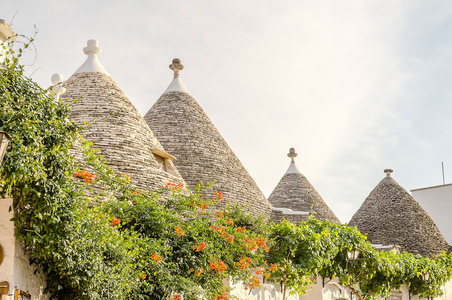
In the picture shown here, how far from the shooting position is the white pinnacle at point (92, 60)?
14234 millimetres

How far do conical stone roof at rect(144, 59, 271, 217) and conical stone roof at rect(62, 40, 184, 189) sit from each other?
215 centimetres

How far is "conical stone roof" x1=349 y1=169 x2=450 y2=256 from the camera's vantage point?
83.3 ft

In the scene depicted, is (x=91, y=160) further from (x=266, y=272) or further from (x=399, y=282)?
(x=399, y=282)

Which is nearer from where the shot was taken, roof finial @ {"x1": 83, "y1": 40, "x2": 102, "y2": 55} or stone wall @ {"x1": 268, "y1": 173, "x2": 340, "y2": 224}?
roof finial @ {"x1": 83, "y1": 40, "x2": 102, "y2": 55}

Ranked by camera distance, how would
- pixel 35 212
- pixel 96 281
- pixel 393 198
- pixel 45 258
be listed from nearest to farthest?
pixel 35 212
pixel 45 258
pixel 96 281
pixel 393 198

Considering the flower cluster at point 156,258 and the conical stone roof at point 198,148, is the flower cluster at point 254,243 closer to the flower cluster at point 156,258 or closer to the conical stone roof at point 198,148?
the flower cluster at point 156,258

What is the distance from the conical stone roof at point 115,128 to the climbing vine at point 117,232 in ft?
2.12

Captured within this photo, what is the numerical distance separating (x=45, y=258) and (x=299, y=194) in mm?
17920

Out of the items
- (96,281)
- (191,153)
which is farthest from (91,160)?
(191,153)

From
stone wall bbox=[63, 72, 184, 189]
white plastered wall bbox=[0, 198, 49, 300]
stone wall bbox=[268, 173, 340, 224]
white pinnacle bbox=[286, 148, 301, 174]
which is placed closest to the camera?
white plastered wall bbox=[0, 198, 49, 300]

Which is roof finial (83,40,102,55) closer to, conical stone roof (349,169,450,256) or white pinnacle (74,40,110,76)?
white pinnacle (74,40,110,76)

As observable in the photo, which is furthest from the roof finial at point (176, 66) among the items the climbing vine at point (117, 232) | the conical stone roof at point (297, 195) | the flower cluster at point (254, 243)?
the flower cluster at point (254, 243)

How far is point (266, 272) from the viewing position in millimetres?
13406

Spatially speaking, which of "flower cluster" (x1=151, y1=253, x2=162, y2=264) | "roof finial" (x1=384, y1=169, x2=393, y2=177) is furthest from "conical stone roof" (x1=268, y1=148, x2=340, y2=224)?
"flower cluster" (x1=151, y1=253, x2=162, y2=264)
